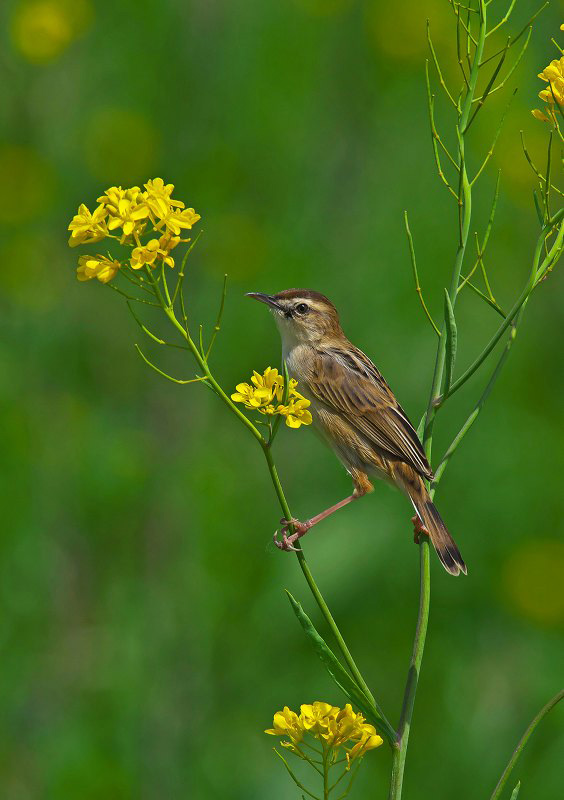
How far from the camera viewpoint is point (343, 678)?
2.59 meters

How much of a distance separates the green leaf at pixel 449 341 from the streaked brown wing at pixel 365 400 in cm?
92

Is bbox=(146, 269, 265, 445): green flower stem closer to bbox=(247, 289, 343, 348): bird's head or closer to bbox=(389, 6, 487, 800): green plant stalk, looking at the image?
bbox=(389, 6, 487, 800): green plant stalk

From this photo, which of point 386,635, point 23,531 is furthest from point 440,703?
point 23,531

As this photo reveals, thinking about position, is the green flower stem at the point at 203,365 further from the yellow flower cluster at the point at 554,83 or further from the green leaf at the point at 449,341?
the yellow flower cluster at the point at 554,83

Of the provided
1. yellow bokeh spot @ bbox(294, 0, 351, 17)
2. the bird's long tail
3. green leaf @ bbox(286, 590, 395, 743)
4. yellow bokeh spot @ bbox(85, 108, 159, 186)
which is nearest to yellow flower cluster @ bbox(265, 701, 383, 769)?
green leaf @ bbox(286, 590, 395, 743)

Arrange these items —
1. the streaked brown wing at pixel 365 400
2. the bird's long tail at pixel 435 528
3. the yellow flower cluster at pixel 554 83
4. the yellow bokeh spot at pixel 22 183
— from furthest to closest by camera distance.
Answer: the yellow bokeh spot at pixel 22 183 → the streaked brown wing at pixel 365 400 → the bird's long tail at pixel 435 528 → the yellow flower cluster at pixel 554 83

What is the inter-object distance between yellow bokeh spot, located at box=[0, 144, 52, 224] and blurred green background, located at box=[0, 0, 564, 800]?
0.07 ft

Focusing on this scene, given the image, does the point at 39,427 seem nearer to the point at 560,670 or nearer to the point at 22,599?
the point at 22,599

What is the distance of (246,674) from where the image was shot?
605cm

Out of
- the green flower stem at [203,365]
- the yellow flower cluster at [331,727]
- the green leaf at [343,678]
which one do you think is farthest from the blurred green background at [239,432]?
the green flower stem at [203,365]

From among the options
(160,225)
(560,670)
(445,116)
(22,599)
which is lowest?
(22,599)

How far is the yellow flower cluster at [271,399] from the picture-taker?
2613 millimetres

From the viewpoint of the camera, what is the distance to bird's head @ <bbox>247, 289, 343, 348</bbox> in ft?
15.5

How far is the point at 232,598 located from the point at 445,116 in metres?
4.16
